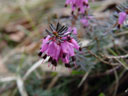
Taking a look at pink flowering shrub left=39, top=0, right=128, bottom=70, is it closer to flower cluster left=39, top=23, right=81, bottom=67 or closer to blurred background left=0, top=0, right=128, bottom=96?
flower cluster left=39, top=23, right=81, bottom=67

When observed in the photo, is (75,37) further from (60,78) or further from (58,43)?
(60,78)

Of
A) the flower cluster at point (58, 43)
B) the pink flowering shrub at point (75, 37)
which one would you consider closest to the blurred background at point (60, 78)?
the pink flowering shrub at point (75, 37)

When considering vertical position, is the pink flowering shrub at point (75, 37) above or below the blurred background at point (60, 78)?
above

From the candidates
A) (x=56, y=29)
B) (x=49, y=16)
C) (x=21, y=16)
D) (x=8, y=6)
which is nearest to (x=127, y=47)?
(x=56, y=29)

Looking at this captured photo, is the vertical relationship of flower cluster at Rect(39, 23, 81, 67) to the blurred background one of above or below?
above

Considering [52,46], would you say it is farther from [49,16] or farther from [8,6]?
[8,6]

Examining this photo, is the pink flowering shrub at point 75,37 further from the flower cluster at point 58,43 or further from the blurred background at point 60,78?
the blurred background at point 60,78

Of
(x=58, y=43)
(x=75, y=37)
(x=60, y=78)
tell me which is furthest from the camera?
(x=60, y=78)

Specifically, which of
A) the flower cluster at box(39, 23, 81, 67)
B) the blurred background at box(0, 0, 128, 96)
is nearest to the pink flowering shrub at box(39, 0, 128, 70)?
the flower cluster at box(39, 23, 81, 67)

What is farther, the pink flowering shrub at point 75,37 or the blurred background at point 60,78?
the blurred background at point 60,78

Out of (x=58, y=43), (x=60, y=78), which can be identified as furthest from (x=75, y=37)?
(x=60, y=78)

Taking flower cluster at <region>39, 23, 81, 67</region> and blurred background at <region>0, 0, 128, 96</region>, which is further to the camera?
blurred background at <region>0, 0, 128, 96</region>

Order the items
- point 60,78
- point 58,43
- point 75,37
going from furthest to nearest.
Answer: point 60,78 → point 75,37 → point 58,43
